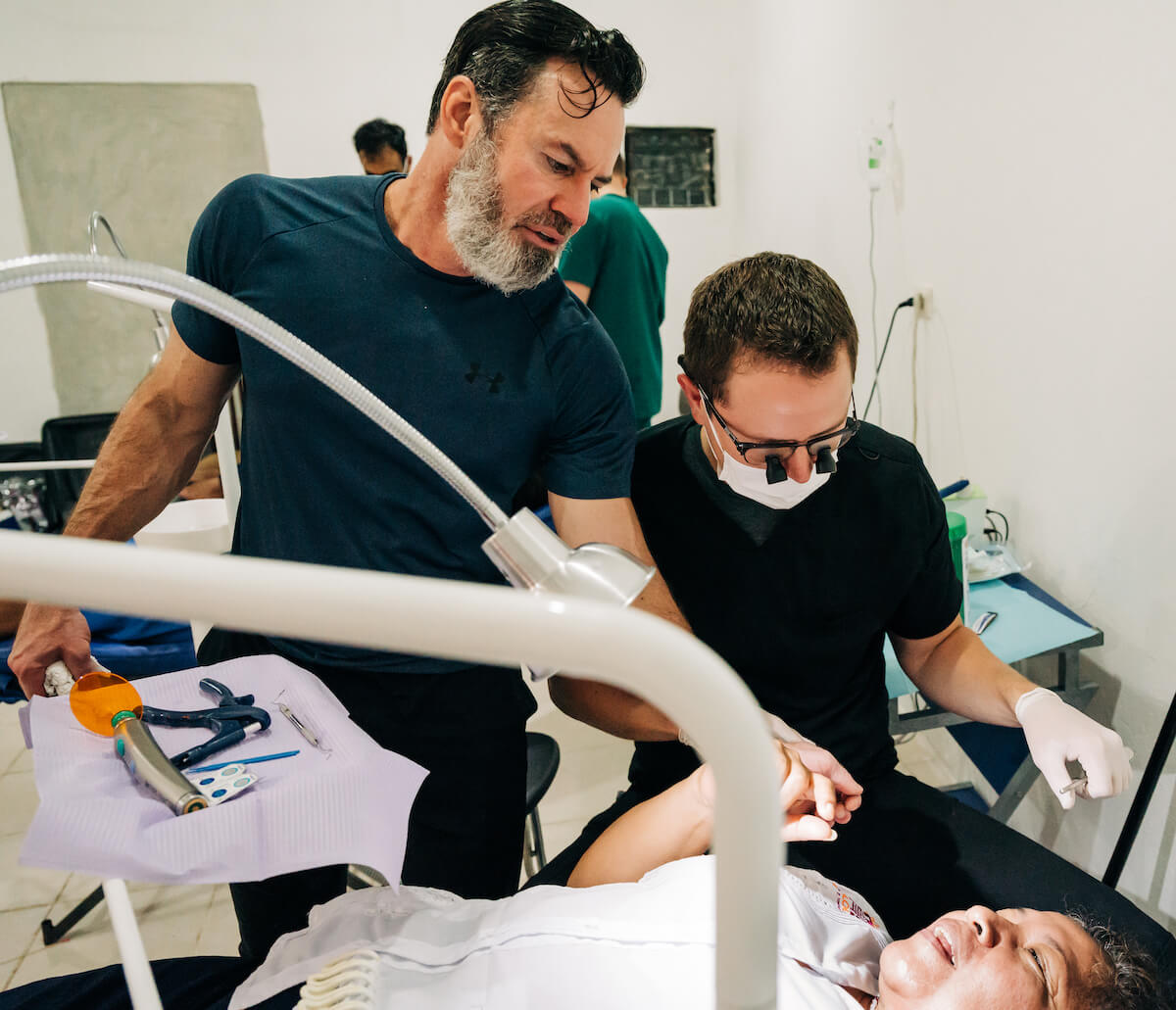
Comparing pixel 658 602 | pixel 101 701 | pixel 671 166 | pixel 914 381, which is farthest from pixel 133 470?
pixel 671 166

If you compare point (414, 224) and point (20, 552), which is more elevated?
point (414, 224)

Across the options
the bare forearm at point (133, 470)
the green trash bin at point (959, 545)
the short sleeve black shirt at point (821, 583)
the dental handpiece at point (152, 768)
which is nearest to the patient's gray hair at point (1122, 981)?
the short sleeve black shirt at point (821, 583)

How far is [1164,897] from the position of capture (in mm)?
1585

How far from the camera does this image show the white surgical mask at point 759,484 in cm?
133

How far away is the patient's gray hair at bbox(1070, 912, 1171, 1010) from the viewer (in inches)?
38.6

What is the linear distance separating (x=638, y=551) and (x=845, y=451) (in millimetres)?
407

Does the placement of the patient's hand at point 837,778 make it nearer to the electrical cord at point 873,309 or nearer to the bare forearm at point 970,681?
the bare forearm at point 970,681

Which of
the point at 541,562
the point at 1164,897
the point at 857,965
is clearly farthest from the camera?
the point at 1164,897

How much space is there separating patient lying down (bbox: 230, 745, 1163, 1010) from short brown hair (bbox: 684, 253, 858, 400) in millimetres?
569

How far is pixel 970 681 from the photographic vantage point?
1383 mm

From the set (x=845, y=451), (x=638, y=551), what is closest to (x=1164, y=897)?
(x=845, y=451)

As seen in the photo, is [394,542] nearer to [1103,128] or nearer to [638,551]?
[638,551]

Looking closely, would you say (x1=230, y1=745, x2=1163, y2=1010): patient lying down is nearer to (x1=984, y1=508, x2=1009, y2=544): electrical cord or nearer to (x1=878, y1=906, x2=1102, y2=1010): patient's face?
(x1=878, y1=906, x2=1102, y2=1010): patient's face

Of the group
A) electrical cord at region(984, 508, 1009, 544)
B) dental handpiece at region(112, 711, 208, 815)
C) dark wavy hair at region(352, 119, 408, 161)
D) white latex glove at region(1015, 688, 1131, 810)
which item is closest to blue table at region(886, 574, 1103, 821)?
electrical cord at region(984, 508, 1009, 544)
